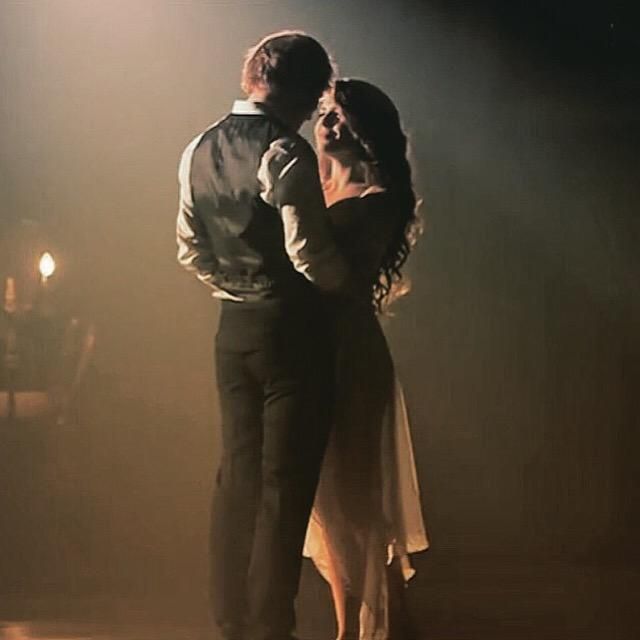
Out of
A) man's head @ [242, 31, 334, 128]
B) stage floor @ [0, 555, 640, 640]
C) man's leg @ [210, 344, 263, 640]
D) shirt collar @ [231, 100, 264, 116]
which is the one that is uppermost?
man's head @ [242, 31, 334, 128]

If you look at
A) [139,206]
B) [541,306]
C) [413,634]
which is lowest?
[413,634]

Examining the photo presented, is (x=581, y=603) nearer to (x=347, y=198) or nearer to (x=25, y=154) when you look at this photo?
(x=347, y=198)

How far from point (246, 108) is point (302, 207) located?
14 centimetres

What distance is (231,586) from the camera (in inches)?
42.4

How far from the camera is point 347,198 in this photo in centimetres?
107

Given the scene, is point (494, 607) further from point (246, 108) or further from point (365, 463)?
point (246, 108)

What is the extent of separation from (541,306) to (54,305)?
0.56 metres

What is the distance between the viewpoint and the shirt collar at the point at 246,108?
1.08 m

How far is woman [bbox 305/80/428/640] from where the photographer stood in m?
1.07

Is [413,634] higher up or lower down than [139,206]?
lower down

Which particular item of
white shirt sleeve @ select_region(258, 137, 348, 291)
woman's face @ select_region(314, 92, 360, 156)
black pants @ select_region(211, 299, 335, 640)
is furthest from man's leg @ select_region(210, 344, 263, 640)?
woman's face @ select_region(314, 92, 360, 156)

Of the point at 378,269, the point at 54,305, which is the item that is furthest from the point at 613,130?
the point at 54,305

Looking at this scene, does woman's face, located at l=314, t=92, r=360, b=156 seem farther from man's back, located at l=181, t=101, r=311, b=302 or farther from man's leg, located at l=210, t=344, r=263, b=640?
man's leg, located at l=210, t=344, r=263, b=640

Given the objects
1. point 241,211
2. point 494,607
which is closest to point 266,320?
point 241,211
